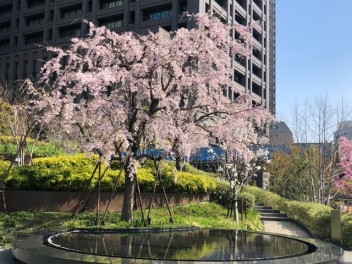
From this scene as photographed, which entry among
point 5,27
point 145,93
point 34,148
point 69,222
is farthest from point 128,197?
point 5,27

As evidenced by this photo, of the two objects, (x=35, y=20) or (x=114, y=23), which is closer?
(x=114, y=23)

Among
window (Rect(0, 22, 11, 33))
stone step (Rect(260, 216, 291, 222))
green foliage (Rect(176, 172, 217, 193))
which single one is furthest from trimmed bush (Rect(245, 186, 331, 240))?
window (Rect(0, 22, 11, 33))

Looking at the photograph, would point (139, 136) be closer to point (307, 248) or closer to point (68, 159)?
point (68, 159)

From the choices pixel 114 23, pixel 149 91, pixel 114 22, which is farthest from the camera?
pixel 114 22

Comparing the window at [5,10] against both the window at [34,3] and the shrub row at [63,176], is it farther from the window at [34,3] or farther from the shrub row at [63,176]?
the shrub row at [63,176]

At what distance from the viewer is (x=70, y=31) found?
5822cm

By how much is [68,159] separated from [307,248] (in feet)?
31.6

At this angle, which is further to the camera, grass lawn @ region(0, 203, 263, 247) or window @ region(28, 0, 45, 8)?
window @ region(28, 0, 45, 8)

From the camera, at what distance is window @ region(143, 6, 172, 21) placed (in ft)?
167

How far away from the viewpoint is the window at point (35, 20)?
61406mm

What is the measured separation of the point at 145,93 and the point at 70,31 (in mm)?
48957

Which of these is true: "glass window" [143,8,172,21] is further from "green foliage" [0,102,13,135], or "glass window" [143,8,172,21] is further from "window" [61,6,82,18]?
"green foliage" [0,102,13,135]

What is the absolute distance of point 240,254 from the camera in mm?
8312

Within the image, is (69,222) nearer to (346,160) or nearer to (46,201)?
(46,201)
